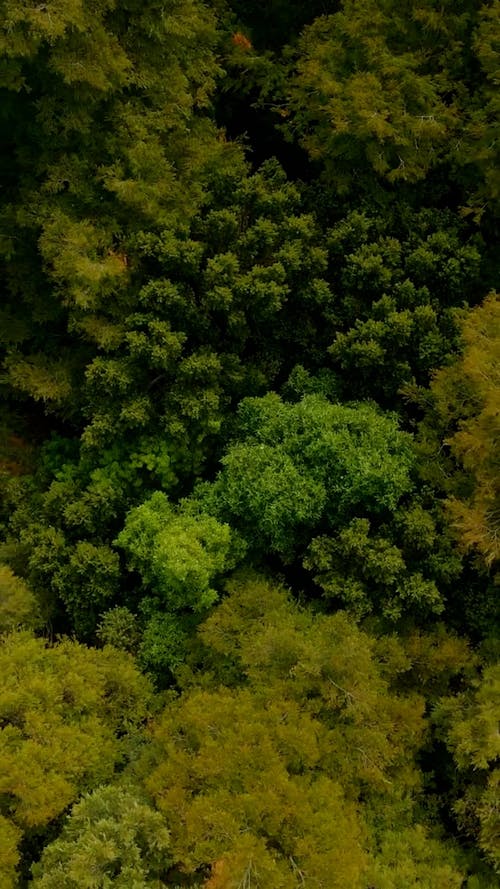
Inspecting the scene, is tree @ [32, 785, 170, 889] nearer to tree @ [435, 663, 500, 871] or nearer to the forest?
the forest

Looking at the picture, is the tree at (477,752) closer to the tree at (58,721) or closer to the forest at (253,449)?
the forest at (253,449)

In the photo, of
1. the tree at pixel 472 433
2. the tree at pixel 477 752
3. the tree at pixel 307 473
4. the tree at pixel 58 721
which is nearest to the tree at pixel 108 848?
the tree at pixel 58 721

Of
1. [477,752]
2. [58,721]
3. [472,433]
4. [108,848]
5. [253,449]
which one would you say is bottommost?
[58,721]

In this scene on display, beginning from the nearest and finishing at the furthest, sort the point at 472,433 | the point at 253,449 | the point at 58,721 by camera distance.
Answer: the point at 58,721, the point at 472,433, the point at 253,449

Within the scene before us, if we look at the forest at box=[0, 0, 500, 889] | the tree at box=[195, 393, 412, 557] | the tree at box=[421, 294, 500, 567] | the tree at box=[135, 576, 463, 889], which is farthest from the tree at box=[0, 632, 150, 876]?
the tree at box=[421, 294, 500, 567]

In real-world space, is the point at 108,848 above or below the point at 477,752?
below

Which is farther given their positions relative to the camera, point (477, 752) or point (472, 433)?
point (472, 433)

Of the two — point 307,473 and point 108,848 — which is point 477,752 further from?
point 108,848

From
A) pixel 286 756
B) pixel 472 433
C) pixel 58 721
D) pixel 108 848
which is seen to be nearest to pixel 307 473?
pixel 472 433

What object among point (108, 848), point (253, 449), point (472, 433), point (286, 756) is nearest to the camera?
point (108, 848)
